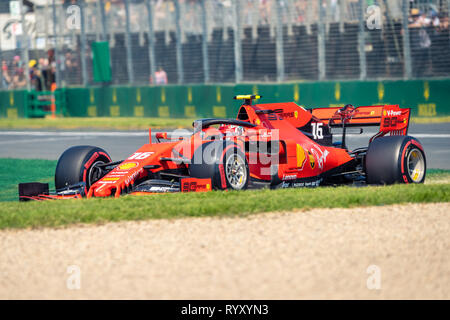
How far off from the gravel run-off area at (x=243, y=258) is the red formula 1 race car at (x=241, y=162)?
1405 millimetres

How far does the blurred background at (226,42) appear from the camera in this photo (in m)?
21.7

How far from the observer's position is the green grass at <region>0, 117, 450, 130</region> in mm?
24438

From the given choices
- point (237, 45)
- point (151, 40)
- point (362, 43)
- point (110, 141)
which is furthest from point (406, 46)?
point (151, 40)

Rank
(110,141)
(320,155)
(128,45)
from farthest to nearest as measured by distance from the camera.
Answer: (128,45), (110,141), (320,155)

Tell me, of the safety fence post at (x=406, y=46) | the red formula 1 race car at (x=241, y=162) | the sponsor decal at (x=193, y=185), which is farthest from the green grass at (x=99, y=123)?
the sponsor decal at (x=193, y=185)

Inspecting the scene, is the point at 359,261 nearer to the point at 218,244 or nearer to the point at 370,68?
the point at 218,244

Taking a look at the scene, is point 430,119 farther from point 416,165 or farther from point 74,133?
point 416,165

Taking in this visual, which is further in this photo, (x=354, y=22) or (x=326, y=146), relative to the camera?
(x=354, y=22)

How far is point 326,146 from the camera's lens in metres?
10.8

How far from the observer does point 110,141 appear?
781 inches

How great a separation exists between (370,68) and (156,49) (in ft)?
26.4

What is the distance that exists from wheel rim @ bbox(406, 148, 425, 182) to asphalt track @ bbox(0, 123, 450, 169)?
278 cm

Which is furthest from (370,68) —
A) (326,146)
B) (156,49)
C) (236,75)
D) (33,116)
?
(33,116)

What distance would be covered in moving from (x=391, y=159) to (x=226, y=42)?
16.0 m
